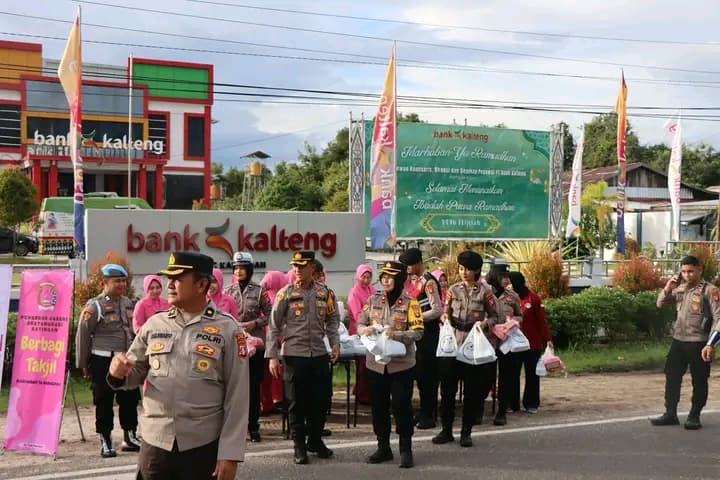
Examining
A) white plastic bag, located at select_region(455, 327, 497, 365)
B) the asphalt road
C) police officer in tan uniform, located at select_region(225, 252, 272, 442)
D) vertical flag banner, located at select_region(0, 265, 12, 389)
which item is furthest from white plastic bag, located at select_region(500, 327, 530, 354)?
vertical flag banner, located at select_region(0, 265, 12, 389)

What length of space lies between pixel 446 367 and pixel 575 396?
322 cm

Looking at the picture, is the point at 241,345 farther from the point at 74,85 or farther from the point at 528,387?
the point at 74,85

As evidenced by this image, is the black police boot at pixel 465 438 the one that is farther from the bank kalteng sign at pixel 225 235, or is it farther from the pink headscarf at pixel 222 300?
the bank kalteng sign at pixel 225 235

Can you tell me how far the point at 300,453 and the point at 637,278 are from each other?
11.0 m

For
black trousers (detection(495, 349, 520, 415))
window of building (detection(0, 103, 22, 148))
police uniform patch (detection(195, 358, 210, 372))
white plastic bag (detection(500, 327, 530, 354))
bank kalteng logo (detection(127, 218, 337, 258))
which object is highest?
window of building (detection(0, 103, 22, 148))

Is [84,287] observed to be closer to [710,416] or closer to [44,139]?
[710,416]

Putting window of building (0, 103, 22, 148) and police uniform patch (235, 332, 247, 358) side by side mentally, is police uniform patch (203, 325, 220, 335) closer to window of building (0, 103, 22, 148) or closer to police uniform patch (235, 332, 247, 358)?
police uniform patch (235, 332, 247, 358)

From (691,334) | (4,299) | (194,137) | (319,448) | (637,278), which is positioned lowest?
(319,448)

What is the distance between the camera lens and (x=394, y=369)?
717cm


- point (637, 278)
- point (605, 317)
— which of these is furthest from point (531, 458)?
point (637, 278)

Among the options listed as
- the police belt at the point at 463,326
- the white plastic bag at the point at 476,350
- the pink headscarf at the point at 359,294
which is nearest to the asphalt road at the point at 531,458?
the white plastic bag at the point at 476,350

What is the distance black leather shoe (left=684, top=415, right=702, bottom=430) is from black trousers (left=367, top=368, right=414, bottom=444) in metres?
3.21

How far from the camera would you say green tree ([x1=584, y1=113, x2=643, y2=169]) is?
65.0m

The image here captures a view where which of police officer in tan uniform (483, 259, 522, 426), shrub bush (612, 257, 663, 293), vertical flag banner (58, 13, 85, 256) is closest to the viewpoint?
police officer in tan uniform (483, 259, 522, 426)
